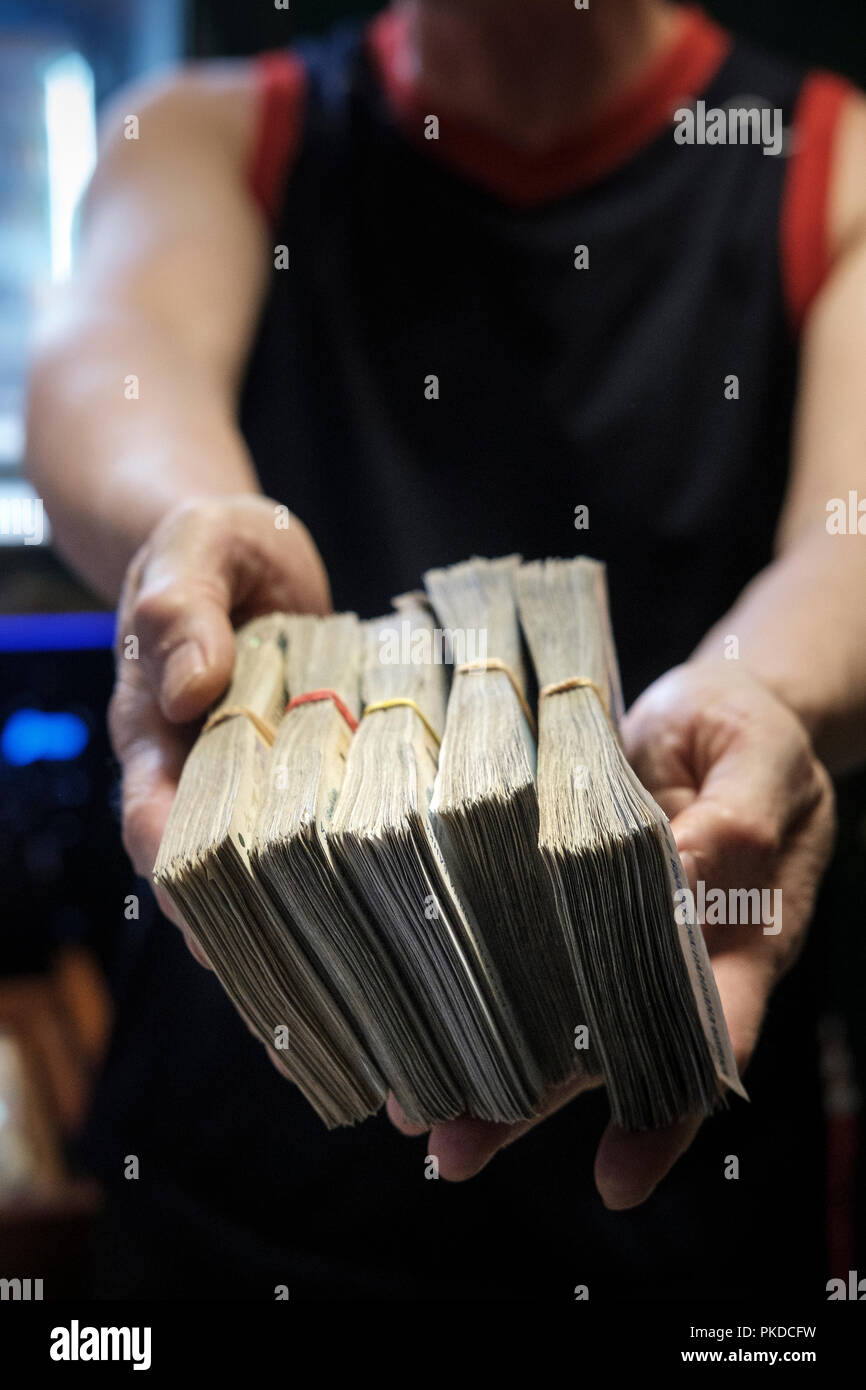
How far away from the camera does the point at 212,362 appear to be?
2.46 feet

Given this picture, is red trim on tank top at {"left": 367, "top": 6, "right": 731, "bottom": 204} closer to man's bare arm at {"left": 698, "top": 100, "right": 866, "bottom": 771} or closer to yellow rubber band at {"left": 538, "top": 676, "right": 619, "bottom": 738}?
man's bare arm at {"left": 698, "top": 100, "right": 866, "bottom": 771}

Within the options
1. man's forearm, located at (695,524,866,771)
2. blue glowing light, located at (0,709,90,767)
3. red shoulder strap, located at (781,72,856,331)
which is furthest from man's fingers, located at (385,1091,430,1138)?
red shoulder strap, located at (781,72,856,331)

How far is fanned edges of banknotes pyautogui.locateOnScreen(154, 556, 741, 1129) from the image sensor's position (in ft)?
1.24

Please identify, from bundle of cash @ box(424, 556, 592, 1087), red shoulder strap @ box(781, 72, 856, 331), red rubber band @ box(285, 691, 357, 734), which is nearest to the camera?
bundle of cash @ box(424, 556, 592, 1087)

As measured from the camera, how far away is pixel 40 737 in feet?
2.90

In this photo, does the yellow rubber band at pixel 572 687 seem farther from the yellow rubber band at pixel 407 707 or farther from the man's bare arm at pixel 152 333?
the man's bare arm at pixel 152 333

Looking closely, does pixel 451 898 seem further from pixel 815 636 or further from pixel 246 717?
pixel 815 636

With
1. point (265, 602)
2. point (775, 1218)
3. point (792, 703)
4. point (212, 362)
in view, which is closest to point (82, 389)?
point (212, 362)

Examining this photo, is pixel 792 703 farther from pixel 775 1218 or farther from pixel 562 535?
pixel 775 1218

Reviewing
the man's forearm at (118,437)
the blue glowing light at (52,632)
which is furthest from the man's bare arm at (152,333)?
the blue glowing light at (52,632)

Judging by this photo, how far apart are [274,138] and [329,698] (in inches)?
20.6

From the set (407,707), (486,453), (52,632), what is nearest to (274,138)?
(486,453)

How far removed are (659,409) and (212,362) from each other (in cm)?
30

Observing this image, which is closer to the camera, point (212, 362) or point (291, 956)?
point (291, 956)
